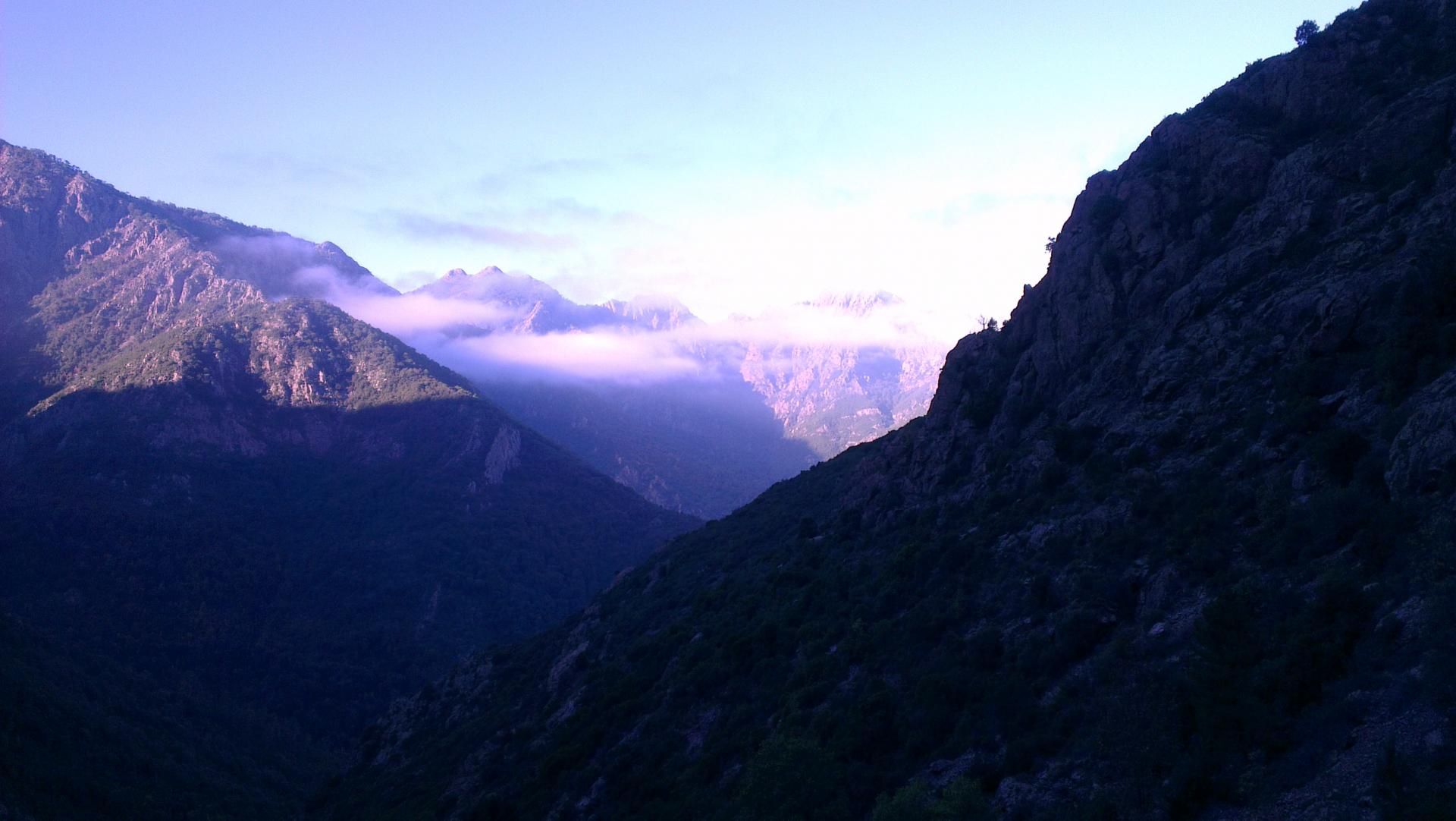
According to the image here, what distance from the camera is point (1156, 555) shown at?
30.1 meters

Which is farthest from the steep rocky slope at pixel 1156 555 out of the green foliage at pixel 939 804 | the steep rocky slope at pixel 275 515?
the steep rocky slope at pixel 275 515

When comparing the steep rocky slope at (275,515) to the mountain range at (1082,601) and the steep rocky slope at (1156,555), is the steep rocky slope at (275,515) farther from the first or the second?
the steep rocky slope at (1156,555)

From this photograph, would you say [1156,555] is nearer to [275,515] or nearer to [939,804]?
[939,804]

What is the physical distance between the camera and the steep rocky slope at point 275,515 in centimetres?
10962

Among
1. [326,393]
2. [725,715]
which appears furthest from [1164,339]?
[326,393]

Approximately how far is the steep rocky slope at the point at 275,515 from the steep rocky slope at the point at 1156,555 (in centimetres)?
5692

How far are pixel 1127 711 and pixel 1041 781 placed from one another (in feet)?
9.68

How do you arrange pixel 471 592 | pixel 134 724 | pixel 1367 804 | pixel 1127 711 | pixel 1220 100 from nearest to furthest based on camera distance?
pixel 1367 804 → pixel 1127 711 → pixel 1220 100 → pixel 134 724 → pixel 471 592

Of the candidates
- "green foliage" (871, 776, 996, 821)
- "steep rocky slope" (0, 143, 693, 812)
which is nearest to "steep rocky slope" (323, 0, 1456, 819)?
"green foliage" (871, 776, 996, 821)

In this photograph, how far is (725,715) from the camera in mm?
44094

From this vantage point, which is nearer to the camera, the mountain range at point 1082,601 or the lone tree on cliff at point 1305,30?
the mountain range at point 1082,601

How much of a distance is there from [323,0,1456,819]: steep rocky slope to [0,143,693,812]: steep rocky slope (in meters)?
56.9

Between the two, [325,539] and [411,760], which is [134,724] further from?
[325,539]

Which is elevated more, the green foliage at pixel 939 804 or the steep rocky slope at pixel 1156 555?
the steep rocky slope at pixel 1156 555
